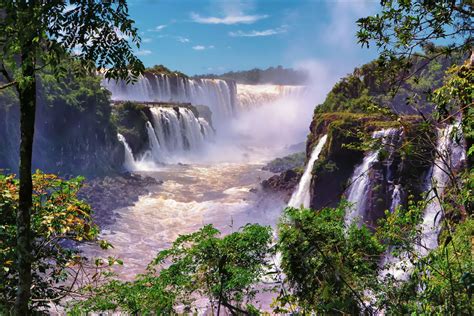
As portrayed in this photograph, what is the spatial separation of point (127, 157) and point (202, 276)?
100.0 feet

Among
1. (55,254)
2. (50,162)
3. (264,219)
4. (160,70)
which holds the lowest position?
(264,219)

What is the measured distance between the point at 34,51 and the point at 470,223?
6.13m

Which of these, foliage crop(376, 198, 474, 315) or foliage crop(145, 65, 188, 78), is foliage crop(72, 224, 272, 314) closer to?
foliage crop(376, 198, 474, 315)

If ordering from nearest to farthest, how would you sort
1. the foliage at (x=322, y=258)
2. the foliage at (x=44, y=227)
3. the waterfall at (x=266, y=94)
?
1. the foliage at (x=44, y=227)
2. the foliage at (x=322, y=258)
3. the waterfall at (x=266, y=94)

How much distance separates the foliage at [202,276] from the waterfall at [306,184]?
15451mm

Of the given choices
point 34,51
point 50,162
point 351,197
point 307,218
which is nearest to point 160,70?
point 50,162

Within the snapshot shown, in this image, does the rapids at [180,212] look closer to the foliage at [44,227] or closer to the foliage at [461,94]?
the foliage at [44,227]

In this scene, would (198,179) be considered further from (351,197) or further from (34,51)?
(34,51)

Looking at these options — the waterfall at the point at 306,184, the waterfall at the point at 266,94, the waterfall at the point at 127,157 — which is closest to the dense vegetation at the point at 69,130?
the waterfall at the point at 127,157

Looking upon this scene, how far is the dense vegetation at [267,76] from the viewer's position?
9325cm

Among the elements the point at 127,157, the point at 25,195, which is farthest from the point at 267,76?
the point at 25,195

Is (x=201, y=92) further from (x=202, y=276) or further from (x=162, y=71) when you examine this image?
(x=202, y=276)

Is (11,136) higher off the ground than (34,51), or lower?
lower

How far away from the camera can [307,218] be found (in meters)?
8.30
